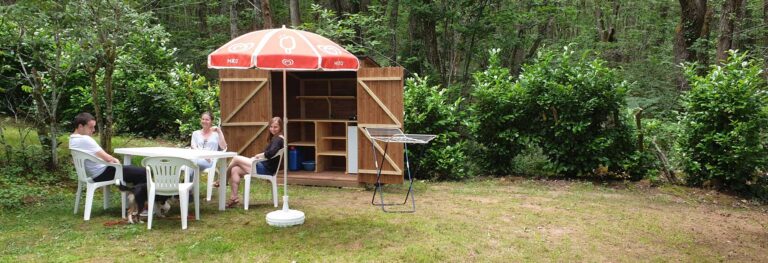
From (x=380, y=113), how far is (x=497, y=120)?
8.06ft

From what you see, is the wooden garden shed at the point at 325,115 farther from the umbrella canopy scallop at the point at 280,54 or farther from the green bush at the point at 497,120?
the umbrella canopy scallop at the point at 280,54

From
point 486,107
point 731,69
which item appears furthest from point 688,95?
point 486,107

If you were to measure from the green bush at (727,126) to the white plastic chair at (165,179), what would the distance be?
264 inches

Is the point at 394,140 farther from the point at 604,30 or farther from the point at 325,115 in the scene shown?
the point at 604,30

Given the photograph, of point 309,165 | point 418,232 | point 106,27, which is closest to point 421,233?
point 418,232

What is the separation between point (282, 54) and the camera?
159 inches

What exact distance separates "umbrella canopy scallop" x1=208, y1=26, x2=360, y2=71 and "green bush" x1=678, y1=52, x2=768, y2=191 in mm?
5389

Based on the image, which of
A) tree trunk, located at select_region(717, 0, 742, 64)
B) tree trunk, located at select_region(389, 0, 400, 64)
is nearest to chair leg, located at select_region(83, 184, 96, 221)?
tree trunk, located at select_region(389, 0, 400, 64)

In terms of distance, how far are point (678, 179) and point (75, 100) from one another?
11.4 m

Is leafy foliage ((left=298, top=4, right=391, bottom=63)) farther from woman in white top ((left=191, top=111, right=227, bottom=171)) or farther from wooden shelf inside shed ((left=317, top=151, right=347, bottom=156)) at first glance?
woman in white top ((left=191, top=111, right=227, bottom=171))

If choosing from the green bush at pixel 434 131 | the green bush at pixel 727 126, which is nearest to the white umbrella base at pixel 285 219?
the green bush at pixel 434 131

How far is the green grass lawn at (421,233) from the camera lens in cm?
394

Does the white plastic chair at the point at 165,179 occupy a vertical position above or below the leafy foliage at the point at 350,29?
below

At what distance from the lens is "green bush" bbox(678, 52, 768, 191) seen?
667 cm
